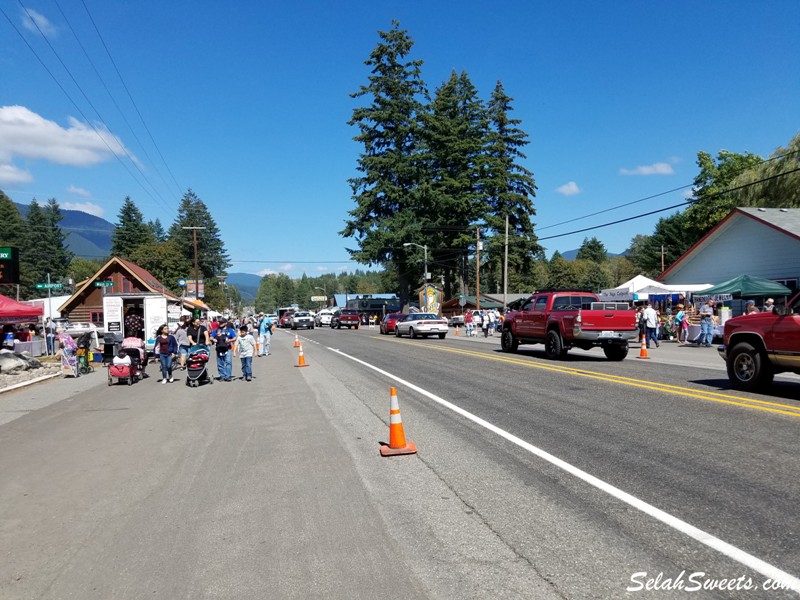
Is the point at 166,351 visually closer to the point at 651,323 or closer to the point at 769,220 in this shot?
the point at 651,323

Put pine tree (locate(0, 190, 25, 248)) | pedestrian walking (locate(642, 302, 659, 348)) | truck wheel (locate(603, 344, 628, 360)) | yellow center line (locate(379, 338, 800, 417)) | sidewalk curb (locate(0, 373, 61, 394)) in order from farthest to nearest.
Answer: pine tree (locate(0, 190, 25, 248)) < pedestrian walking (locate(642, 302, 659, 348)) < truck wheel (locate(603, 344, 628, 360)) < sidewalk curb (locate(0, 373, 61, 394)) < yellow center line (locate(379, 338, 800, 417))

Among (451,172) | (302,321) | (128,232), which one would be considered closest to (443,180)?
(451,172)

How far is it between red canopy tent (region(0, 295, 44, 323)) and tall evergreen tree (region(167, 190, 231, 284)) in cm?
9365

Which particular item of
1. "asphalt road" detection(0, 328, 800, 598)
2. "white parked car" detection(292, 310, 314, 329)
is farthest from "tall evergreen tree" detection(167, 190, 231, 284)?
"asphalt road" detection(0, 328, 800, 598)

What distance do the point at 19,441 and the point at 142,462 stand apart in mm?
3011

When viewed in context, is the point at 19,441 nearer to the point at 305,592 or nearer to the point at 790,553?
the point at 305,592

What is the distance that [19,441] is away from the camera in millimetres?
8828

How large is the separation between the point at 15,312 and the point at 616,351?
74.2ft

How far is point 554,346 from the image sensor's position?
18.5 m

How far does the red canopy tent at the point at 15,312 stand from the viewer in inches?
900

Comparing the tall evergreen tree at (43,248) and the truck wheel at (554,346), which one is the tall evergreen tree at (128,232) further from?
the truck wheel at (554,346)

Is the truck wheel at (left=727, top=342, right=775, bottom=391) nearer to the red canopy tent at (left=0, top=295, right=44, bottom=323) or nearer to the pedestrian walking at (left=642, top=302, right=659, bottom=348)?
the pedestrian walking at (left=642, top=302, right=659, bottom=348)

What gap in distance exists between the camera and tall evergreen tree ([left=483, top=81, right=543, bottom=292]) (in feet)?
215

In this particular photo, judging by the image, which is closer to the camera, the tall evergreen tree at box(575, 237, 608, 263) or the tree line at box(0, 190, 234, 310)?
the tree line at box(0, 190, 234, 310)
